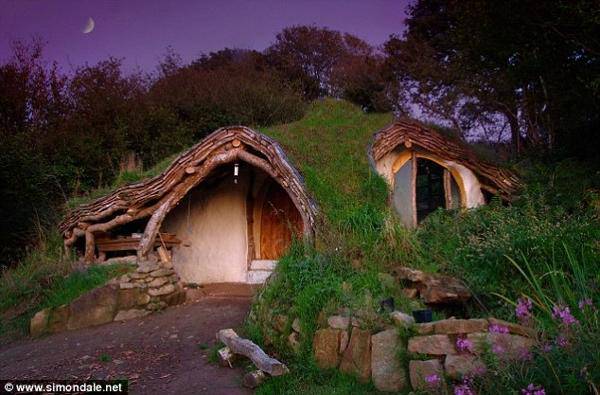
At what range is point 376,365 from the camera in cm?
410

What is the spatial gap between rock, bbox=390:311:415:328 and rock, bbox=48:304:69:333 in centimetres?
549

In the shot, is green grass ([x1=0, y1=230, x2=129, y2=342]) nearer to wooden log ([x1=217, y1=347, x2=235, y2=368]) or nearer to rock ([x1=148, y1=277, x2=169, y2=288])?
rock ([x1=148, y1=277, x2=169, y2=288])

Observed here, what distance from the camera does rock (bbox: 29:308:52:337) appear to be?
7.21 meters

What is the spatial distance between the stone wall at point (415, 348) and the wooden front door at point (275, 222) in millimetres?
5856

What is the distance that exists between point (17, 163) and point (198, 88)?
6.71 meters

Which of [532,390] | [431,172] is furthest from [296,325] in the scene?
[431,172]

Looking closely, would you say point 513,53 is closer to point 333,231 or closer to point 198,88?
point 333,231

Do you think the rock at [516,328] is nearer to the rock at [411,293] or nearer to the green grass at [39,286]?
the rock at [411,293]

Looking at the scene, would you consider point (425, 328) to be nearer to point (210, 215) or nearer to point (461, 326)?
point (461, 326)

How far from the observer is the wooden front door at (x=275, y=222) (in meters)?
10.5

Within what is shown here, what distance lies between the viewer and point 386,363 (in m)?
4.04

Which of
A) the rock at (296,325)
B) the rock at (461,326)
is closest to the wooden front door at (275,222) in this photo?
the rock at (296,325)

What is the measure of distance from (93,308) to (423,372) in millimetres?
5681

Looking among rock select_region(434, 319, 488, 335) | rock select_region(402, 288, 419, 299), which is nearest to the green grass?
rock select_region(402, 288, 419, 299)
